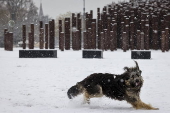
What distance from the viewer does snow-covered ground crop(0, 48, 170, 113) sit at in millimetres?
7516

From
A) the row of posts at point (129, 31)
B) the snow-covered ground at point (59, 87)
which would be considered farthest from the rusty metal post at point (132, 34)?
the snow-covered ground at point (59, 87)

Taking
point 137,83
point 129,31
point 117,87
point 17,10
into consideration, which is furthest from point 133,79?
point 17,10

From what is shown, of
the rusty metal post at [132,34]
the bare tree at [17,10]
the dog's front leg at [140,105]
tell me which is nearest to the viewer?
the dog's front leg at [140,105]

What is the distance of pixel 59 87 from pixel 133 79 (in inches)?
127

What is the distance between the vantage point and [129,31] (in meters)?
24.2

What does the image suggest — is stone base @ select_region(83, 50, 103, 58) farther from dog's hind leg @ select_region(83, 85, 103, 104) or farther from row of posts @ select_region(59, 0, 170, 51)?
dog's hind leg @ select_region(83, 85, 103, 104)

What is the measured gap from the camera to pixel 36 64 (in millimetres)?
15703

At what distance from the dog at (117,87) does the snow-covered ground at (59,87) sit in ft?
0.56

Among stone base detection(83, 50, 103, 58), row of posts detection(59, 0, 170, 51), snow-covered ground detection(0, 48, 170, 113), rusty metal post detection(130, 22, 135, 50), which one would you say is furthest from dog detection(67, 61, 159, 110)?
rusty metal post detection(130, 22, 135, 50)

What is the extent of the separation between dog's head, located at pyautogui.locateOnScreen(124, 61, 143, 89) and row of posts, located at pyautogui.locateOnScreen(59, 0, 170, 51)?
14.6 m

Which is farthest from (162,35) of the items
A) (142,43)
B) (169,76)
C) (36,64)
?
(169,76)

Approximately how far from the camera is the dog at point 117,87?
721 cm

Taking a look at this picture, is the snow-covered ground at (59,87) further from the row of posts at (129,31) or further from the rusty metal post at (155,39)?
the rusty metal post at (155,39)

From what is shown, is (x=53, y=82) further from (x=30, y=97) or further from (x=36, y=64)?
(x=36, y=64)
